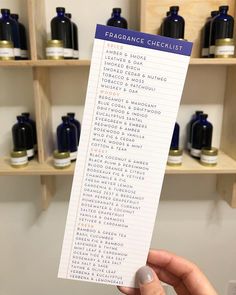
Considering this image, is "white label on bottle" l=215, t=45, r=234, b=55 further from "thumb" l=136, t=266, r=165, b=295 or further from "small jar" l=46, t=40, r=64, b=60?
"thumb" l=136, t=266, r=165, b=295

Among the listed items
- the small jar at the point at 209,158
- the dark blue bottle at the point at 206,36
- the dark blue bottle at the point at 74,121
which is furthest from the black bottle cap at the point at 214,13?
the dark blue bottle at the point at 74,121

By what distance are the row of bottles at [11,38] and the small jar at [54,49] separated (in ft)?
0.36

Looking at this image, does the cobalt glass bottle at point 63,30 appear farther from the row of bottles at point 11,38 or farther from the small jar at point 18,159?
the small jar at point 18,159

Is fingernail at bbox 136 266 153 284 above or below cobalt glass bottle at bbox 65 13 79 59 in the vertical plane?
below

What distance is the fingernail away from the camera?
0.40 meters

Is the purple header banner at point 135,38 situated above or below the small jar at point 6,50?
below

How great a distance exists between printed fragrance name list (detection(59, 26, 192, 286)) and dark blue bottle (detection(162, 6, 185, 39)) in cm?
48

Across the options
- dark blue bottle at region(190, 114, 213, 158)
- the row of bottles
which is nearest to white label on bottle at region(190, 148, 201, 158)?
dark blue bottle at region(190, 114, 213, 158)

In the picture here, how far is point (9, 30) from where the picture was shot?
31.0 inches

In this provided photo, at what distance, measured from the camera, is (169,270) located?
552 millimetres

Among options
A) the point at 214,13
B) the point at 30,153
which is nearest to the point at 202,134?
the point at 214,13

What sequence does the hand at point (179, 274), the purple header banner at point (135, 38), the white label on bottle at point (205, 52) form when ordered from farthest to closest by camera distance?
the white label on bottle at point (205, 52) < the hand at point (179, 274) < the purple header banner at point (135, 38)

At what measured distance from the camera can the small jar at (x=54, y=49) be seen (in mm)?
747

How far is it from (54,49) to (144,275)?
62 cm
